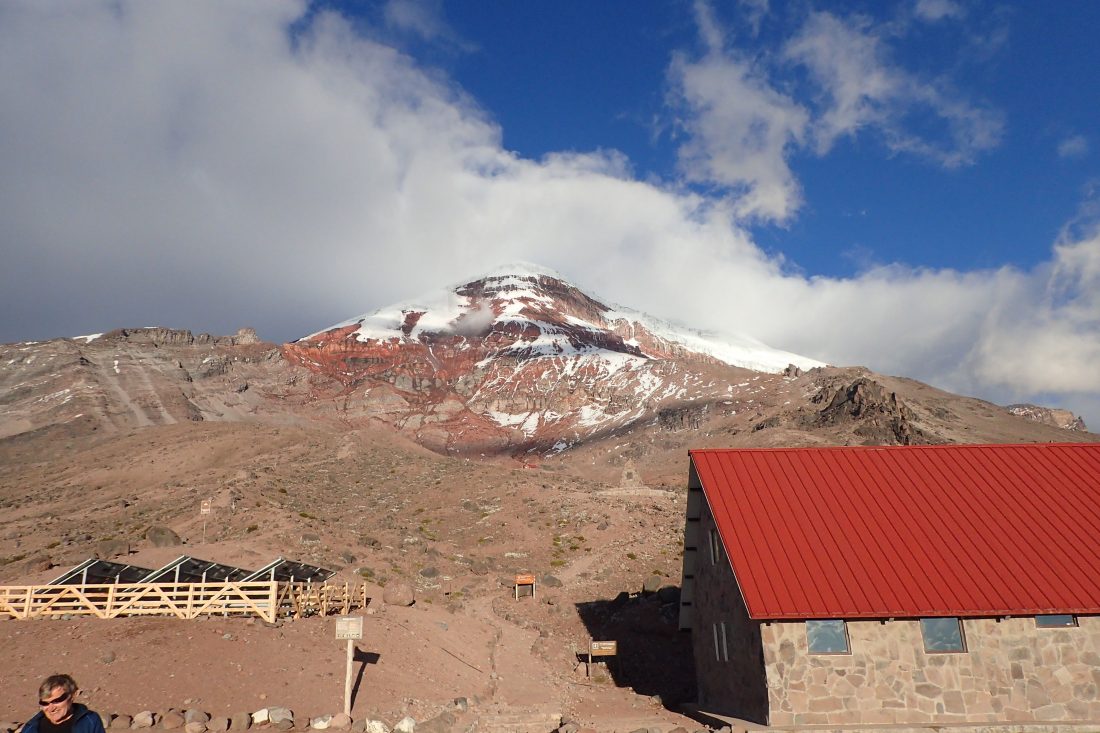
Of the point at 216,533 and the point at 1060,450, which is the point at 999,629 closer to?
the point at 1060,450

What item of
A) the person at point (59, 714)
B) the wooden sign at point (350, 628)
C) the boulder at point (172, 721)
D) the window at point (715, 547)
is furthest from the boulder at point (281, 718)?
the window at point (715, 547)

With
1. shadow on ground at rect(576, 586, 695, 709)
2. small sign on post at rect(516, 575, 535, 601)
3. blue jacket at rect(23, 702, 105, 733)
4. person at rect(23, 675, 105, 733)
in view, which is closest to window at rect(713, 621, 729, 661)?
shadow on ground at rect(576, 586, 695, 709)

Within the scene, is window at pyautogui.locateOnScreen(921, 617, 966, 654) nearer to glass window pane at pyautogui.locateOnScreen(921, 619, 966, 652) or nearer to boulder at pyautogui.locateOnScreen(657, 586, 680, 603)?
glass window pane at pyautogui.locateOnScreen(921, 619, 966, 652)

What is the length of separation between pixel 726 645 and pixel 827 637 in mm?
3513

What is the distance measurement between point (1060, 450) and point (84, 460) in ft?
322

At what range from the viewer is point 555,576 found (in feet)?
135

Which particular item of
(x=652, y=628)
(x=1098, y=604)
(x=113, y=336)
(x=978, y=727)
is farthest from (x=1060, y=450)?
(x=113, y=336)

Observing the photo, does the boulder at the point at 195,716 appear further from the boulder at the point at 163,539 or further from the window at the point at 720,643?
the boulder at the point at 163,539

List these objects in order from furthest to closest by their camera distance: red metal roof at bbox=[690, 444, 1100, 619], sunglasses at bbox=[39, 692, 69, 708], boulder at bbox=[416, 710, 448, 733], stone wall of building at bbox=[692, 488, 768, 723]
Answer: boulder at bbox=[416, 710, 448, 733] → stone wall of building at bbox=[692, 488, 768, 723] → red metal roof at bbox=[690, 444, 1100, 619] → sunglasses at bbox=[39, 692, 69, 708]

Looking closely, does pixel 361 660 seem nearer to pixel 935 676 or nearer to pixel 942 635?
pixel 935 676

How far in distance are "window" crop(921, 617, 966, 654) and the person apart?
54.4ft

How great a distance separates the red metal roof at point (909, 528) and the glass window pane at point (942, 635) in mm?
381

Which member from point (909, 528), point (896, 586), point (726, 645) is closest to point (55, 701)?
point (726, 645)

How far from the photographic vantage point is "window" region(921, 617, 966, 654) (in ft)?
53.6
